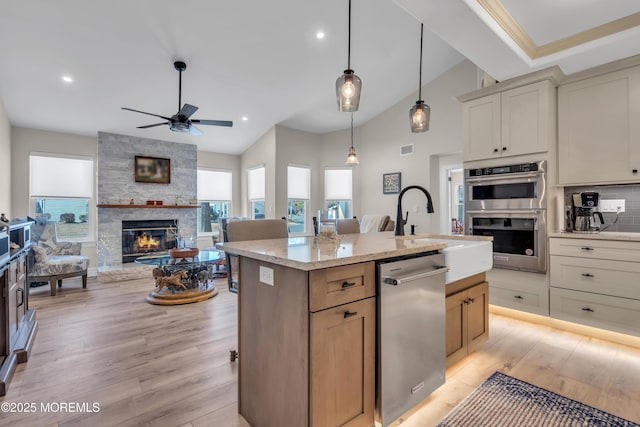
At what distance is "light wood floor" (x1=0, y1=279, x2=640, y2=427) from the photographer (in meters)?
1.75

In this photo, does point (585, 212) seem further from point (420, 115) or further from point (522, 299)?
point (420, 115)

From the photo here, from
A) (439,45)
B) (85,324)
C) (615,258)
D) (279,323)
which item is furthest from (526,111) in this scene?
(85,324)

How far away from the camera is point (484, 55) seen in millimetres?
2779

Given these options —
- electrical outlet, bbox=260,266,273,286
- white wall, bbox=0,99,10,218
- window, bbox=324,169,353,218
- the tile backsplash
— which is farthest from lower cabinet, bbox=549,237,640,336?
white wall, bbox=0,99,10,218

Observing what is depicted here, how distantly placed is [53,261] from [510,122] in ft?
19.8

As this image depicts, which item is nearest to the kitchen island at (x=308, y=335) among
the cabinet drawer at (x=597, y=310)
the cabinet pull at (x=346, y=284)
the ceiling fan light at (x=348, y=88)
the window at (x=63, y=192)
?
the cabinet pull at (x=346, y=284)

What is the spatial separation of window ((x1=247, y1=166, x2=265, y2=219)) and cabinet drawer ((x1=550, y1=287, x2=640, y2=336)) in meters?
5.39

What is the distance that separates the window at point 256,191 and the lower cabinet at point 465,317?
17.1 feet

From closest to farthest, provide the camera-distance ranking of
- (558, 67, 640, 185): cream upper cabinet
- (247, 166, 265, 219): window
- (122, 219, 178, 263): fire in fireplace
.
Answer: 1. (558, 67, 640, 185): cream upper cabinet
2. (122, 219, 178, 263): fire in fireplace
3. (247, 166, 265, 219): window

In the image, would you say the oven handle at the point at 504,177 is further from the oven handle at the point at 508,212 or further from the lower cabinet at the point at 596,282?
the lower cabinet at the point at 596,282

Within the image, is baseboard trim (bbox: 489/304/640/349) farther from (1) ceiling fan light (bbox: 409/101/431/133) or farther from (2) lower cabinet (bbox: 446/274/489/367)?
(1) ceiling fan light (bbox: 409/101/431/133)

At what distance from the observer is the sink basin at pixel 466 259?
1864mm

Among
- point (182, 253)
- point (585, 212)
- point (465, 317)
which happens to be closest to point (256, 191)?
point (182, 253)

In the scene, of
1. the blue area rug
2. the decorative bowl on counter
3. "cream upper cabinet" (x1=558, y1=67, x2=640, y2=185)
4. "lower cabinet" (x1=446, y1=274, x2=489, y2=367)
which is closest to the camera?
the blue area rug
